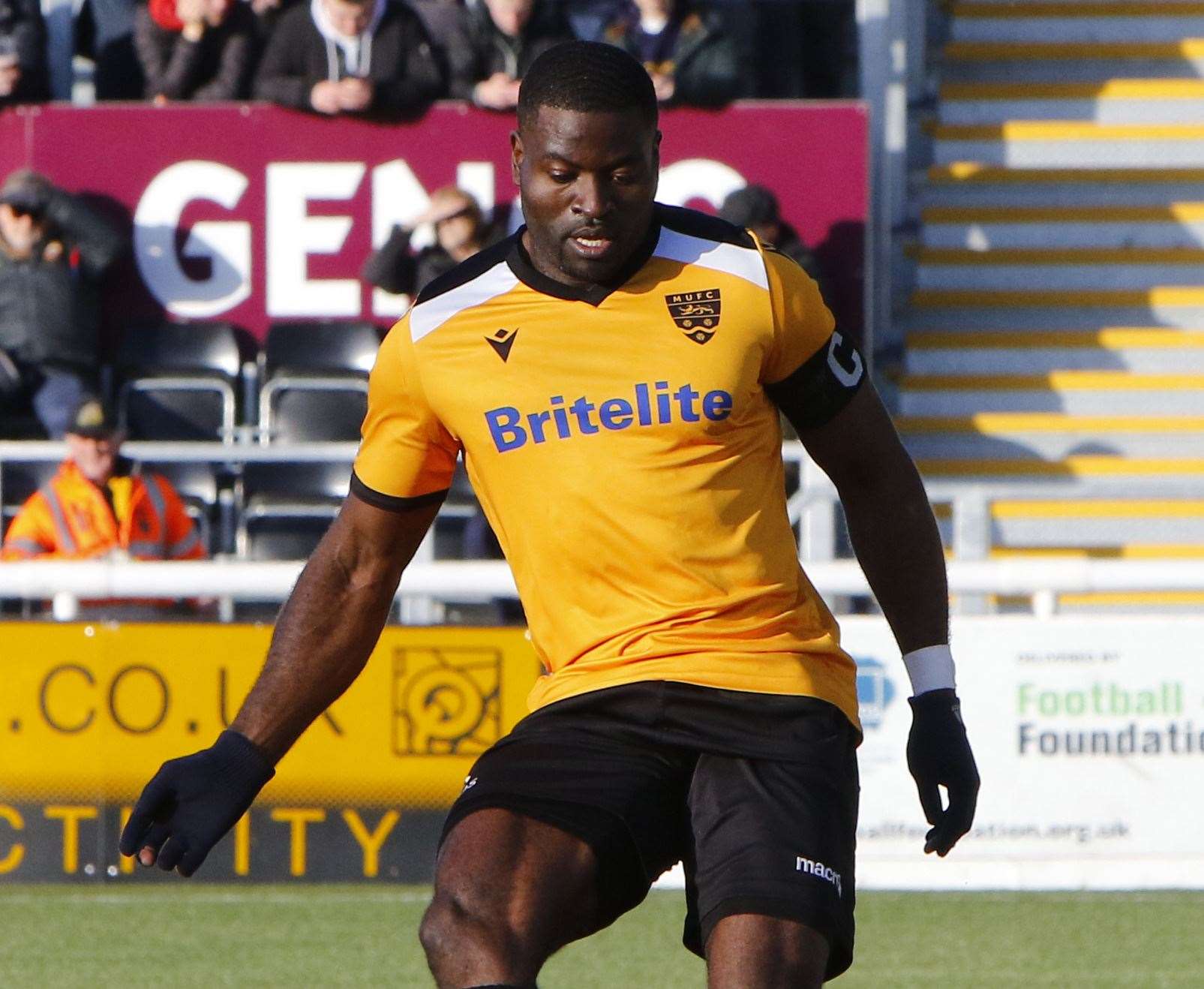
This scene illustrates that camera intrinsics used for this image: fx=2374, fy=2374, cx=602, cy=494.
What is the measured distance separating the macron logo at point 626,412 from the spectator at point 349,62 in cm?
824

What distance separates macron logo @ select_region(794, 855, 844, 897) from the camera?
3.53 metres

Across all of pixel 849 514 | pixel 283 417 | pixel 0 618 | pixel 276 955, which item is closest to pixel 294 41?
pixel 283 417

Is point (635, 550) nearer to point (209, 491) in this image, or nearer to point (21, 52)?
point (209, 491)

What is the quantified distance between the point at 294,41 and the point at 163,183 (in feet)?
3.24

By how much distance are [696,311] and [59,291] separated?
7.82m

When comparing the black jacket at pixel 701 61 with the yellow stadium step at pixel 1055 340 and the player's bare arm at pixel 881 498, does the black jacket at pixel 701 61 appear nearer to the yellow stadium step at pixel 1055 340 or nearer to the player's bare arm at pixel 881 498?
the yellow stadium step at pixel 1055 340

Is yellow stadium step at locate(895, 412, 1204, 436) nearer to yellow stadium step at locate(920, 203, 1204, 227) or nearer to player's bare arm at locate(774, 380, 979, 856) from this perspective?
yellow stadium step at locate(920, 203, 1204, 227)

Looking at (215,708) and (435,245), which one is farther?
(435,245)

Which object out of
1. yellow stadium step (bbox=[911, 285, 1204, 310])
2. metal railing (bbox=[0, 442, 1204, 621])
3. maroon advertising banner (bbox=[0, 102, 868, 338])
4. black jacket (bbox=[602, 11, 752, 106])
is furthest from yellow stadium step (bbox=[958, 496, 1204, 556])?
metal railing (bbox=[0, 442, 1204, 621])

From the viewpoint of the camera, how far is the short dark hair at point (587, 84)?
12.0ft

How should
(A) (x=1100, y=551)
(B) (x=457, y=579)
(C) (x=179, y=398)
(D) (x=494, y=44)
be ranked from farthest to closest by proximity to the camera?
(A) (x=1100, y=551), (D) (x=494, y=44), (C) (x=179, y=398), (B) (x=457, y=579)

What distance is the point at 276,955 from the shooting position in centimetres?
693

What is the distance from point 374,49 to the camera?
11.8 meters

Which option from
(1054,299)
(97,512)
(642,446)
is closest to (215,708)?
(97,512)
